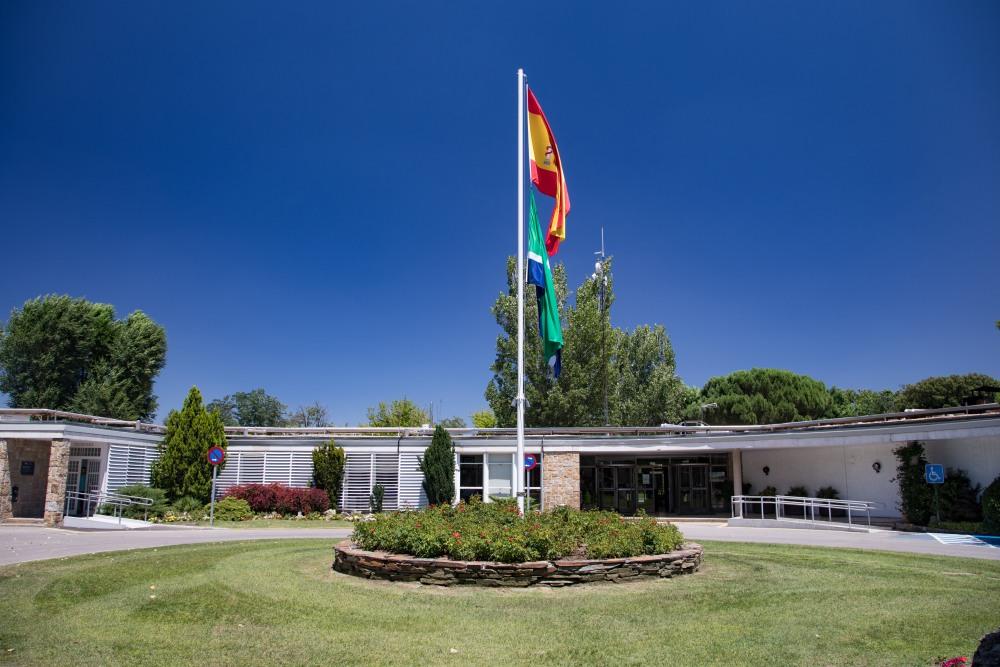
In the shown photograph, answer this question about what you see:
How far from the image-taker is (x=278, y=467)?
27.6 meters

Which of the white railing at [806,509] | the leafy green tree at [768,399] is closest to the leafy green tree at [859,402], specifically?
the leafy green tree at [768,399]

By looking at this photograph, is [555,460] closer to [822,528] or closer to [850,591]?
[822,528]

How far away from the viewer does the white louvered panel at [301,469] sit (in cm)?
2753

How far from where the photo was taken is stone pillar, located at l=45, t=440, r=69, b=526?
21281 millimetres

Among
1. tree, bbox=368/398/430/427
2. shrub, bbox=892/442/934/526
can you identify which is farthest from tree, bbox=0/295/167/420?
shrub, bbox=892/442/934/526

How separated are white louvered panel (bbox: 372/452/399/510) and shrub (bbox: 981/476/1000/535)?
18.9 metres

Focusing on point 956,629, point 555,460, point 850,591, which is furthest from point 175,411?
point 956,629

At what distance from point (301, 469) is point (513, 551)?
19677 mm

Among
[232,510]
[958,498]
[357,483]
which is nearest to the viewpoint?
[958,498]

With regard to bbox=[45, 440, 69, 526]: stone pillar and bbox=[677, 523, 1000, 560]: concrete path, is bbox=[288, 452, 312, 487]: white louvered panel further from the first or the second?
bbox=[677, 523, 1000, 560]: concrete path

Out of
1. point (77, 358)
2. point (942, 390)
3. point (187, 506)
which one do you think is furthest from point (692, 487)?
point (77, 358)

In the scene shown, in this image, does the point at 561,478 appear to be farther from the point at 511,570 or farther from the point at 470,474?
the point at 511,570

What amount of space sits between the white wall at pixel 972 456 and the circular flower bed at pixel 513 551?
43.2 feet

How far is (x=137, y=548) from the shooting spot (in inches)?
579
